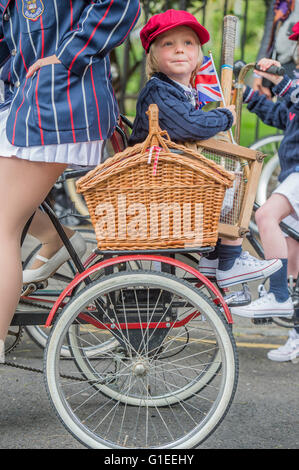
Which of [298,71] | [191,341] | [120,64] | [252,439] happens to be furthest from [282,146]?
[120,64]

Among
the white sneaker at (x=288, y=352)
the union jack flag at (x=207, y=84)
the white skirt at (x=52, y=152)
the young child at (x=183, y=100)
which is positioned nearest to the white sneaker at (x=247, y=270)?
the young child at (x=183, y=100)

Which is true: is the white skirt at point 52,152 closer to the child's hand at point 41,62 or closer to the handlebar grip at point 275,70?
the child's hand at point 41,62

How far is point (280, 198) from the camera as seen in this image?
12.5 feet

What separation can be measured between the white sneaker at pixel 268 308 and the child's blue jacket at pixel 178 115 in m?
1.03

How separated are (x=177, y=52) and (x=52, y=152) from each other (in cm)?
78

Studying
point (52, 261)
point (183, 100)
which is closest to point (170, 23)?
point (183, 100)

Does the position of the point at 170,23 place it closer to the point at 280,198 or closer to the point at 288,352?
the point at 280,198

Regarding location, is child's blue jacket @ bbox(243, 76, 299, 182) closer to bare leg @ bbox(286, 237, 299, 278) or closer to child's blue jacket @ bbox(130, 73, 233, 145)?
bare leg @ bbox(286, 237, 299, 278)

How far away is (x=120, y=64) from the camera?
8727mm

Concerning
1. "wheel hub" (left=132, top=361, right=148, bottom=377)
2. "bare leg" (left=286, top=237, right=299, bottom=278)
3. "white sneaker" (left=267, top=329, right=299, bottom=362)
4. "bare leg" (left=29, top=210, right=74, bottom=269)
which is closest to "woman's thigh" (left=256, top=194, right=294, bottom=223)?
"bare leg" (left=286, top=237, right=299, bottom=278)

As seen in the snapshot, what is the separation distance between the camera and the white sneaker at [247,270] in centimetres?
310

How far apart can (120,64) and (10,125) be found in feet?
20.8

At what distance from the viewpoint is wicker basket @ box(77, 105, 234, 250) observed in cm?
259

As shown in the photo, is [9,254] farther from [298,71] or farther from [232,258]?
[298,71]
